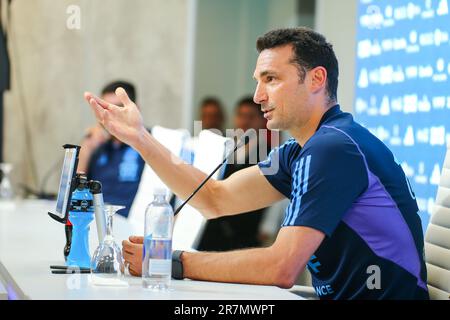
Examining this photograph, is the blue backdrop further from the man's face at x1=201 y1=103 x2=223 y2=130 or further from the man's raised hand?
the man's face at x1=201 y1=103 x2=223 y2=130

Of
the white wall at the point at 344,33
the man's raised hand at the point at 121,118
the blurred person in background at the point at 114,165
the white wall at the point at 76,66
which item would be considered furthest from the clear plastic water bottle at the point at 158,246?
the white wall at the point at 76,66

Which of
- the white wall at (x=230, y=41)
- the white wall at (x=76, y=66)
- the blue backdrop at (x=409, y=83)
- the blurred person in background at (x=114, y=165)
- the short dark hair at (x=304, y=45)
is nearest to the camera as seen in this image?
the short dark hair at (x=304, y=45)

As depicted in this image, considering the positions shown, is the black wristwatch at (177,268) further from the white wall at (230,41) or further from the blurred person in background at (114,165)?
the white wall at (230,41)

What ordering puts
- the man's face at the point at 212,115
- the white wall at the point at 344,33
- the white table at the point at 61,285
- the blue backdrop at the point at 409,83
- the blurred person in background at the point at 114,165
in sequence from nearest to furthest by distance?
the white table at the point at 61,285
the blue backdrop at the point at 409,83
the white wall at the point at 344,33
the blurred person in background at the point at 114,165
the man's face at the point at 212,115

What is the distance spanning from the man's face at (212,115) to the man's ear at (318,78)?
14.6 feet

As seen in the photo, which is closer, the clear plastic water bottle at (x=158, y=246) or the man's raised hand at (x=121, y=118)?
the clear plastic water bottle at (x=158, y=246)

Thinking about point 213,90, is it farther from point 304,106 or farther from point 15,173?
point 304,106

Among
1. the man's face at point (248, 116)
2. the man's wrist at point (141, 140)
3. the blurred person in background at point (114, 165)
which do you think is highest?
the man's wrist at point (141, 140)

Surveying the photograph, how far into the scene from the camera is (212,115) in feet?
21.5

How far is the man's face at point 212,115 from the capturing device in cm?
646

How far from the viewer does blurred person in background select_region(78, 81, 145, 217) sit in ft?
14.2

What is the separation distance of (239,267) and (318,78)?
1.73ft

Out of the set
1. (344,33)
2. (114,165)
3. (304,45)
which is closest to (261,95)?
(304,45)
